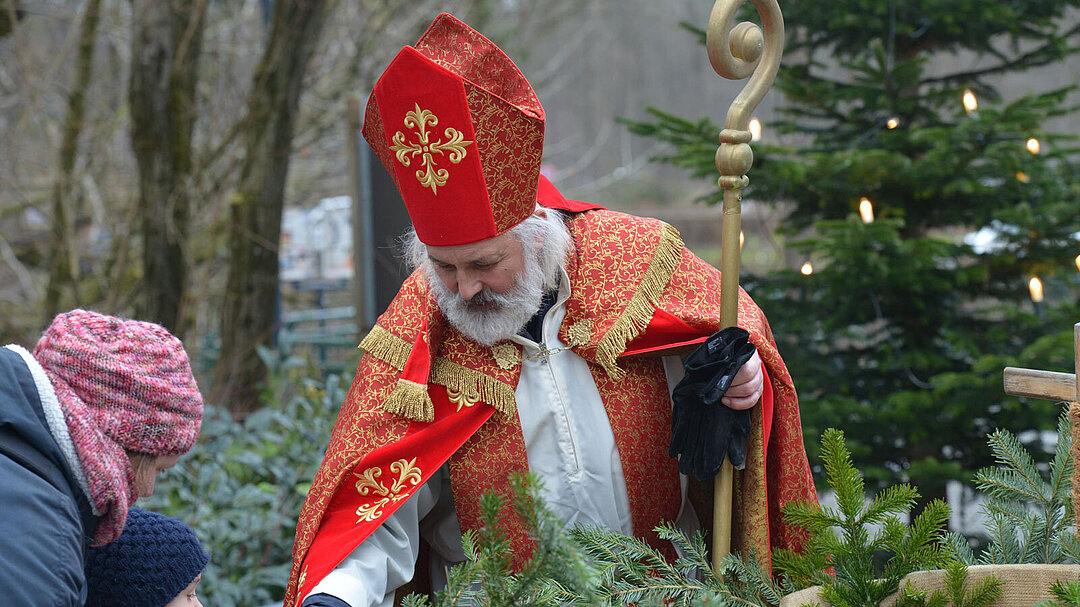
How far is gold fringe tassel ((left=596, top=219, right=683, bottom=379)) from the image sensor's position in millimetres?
2295

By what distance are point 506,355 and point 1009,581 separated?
3.86 ft

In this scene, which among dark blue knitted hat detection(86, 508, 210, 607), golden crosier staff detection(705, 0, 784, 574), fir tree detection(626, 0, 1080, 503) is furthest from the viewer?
fir tree detection(626, 0, 1080, 503)

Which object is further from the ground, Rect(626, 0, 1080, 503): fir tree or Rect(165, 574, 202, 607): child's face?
Rect(626, 0, 1080, 503): fir tree

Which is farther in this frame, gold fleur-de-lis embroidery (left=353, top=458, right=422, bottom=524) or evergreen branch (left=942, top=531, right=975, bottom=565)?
gold fleur-de-lis embroidery (left=353, top=458, right=422, bottom=524)

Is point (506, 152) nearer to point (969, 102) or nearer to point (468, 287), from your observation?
point (468, 287)

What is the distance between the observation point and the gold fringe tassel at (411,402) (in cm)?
222

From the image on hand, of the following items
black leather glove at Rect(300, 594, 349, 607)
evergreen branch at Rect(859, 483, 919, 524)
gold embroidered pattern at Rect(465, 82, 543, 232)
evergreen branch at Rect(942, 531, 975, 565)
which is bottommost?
black leather glove at Rect(300, 594, 349, 607)

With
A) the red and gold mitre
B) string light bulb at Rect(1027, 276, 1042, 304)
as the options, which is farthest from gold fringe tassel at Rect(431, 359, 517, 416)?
string light bulb at Rect(1027, 276, 1042, 304)

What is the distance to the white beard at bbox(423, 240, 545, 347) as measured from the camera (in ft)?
7.44

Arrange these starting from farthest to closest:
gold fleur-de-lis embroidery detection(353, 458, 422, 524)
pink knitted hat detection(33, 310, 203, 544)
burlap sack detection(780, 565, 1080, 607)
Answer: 1. gold fleur-de-lis embroidery detection(353, 458, 422, 524)
2. pink knitted hat detection(33, 310, 203, 544)
3. burlap sack detection(780, 565, 1080, 607)

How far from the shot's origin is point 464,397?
2299 millimetres

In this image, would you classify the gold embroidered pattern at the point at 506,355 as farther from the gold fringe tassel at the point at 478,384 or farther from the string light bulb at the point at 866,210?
the string light bulb at the point at 866,210

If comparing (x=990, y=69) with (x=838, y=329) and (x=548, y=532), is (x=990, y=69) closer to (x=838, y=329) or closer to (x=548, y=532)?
(x=838, y=329)

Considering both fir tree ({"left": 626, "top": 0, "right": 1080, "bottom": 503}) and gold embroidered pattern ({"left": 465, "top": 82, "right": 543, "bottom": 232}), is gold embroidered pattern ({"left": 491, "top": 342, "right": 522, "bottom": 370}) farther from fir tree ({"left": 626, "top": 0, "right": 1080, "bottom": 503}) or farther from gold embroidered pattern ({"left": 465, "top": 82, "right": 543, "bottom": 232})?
fir tree ({"left": 626, "top": 0, "right": 1080, "bottom": 503})
